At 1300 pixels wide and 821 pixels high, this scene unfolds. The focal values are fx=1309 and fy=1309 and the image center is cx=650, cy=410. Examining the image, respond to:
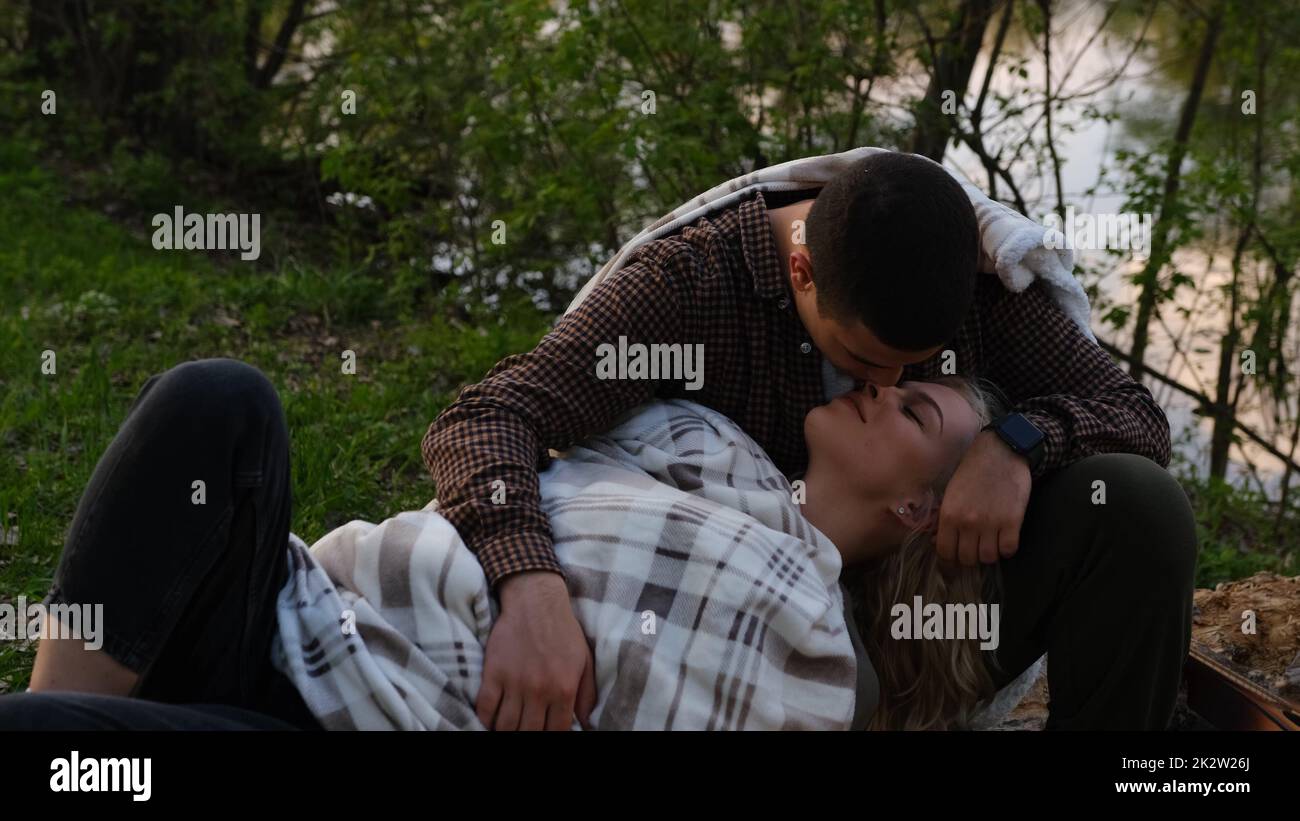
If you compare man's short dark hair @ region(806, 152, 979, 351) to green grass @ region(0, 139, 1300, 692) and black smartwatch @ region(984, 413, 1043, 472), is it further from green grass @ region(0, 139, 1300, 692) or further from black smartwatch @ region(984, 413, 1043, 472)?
green grass @ region(0, 139, 1300, 692)

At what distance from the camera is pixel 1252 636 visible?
317 centimetres

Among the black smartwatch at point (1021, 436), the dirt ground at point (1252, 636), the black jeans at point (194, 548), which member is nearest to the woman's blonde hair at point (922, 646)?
the black smartwatch at point (1021, 436)

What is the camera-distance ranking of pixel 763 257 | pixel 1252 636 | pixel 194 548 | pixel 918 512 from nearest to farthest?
1. pixel 194 548
2. pixel 918 512
3. pixel 763 257
4. pixel 1252 636

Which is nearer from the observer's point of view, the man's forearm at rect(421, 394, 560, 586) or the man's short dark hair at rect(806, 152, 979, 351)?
the man's forearm at rect(421, 394, 560, 586)

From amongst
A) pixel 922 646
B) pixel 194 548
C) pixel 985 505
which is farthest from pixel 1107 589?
pixel 194 548

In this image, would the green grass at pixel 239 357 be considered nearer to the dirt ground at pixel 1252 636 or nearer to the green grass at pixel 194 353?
the green grass at pixel 194 353

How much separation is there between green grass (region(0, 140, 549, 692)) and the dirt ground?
1.97 m

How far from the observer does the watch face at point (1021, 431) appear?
2475 mm

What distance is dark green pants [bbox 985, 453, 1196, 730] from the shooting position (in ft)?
7.69

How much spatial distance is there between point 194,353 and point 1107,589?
3.70 m

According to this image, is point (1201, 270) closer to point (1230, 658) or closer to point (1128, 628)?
point (1230, 658)

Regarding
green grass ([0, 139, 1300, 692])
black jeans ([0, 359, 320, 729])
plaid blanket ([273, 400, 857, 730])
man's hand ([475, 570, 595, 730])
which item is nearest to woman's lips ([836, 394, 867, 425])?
plaid blanket ([273, 400, 857, 730])

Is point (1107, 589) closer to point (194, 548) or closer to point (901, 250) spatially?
point (901, 250)

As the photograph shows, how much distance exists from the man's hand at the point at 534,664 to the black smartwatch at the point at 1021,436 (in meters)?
0.91
